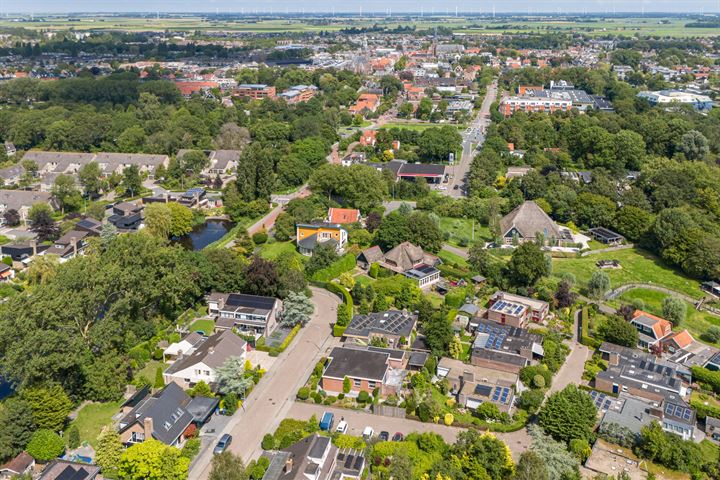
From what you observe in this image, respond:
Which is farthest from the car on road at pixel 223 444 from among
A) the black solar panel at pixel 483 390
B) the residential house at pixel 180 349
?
the black solar panel at pixel 483 390

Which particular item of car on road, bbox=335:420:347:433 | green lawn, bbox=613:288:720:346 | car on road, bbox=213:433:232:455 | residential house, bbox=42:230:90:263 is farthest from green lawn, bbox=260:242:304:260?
green lawn, bbox=613:288:720:346

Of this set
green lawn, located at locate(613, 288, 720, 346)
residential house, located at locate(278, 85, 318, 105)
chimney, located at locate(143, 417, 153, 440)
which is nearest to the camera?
chimney, located at locate(143, 417, 153, 440)

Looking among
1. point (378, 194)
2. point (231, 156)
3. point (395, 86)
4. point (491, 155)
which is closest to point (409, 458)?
point (378, 194)

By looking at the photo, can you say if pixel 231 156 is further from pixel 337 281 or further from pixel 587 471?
pixel 587 471

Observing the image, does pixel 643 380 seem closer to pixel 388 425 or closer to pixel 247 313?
pixel 388 425

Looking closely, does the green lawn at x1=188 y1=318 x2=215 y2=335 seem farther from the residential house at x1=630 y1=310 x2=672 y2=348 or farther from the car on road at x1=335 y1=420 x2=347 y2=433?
the residential house at x1=630 y1=310 x2=672 y2=348

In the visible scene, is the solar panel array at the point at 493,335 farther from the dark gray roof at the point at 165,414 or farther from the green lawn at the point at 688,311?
the dark gray roof at the point at 165,414
